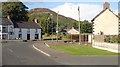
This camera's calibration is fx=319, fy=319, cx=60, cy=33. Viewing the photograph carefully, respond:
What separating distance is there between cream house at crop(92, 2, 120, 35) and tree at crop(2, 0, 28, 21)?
189ft

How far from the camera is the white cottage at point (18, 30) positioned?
105688 millimetres

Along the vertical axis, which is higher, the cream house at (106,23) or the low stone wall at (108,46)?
the cream house at (106,23)

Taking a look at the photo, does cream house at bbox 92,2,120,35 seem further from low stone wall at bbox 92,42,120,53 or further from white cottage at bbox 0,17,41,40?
white cottage at bbox 0,17,41,40

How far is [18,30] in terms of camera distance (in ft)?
360

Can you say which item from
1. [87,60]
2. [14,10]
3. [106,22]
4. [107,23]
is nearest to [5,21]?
[14,10]

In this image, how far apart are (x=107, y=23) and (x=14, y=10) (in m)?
62.4

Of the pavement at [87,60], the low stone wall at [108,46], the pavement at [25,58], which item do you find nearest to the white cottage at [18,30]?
the low stone wall at [108,46]

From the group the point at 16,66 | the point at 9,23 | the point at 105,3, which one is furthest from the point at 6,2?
the point at 16,66

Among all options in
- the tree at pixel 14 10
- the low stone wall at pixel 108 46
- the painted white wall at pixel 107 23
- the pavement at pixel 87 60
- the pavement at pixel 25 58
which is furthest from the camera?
the tree at pixel 14 10

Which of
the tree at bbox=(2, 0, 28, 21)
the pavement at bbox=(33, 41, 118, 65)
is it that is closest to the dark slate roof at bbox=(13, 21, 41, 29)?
the tree at bbox=(2, 0, 28, 21)

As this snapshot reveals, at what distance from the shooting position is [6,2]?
4793 inches

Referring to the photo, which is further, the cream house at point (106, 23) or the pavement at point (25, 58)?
the cream house at point (106, 23)

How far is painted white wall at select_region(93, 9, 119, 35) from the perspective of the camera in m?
63.5

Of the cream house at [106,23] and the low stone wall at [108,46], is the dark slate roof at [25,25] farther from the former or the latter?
the low stone wall at [108,46]
